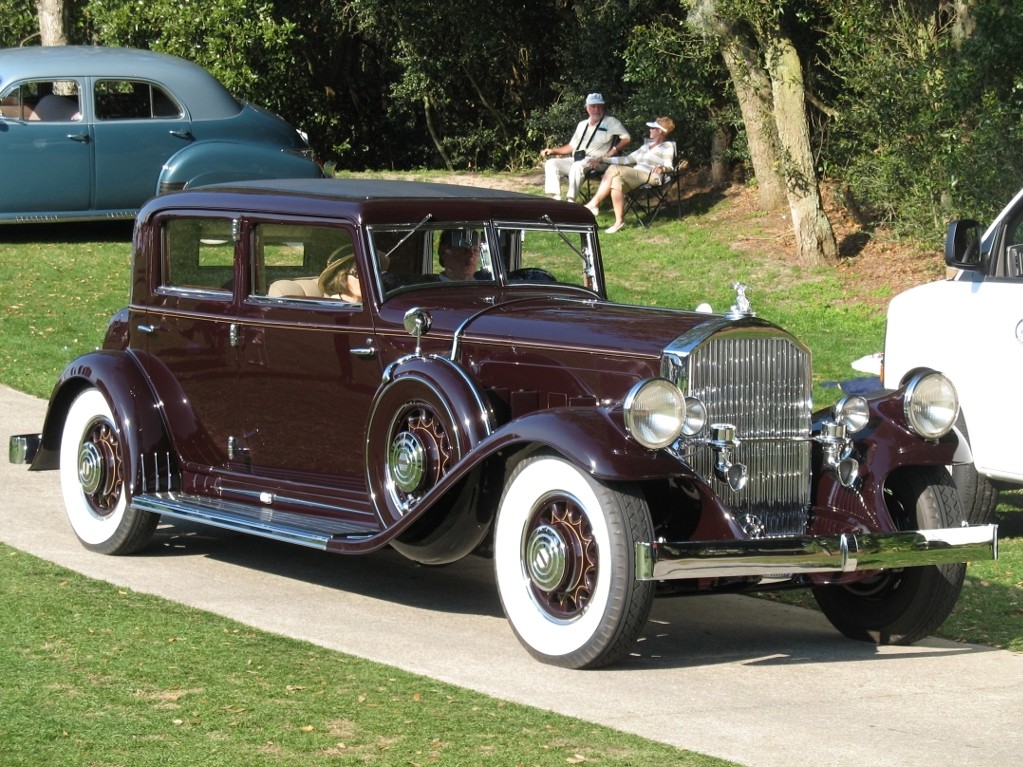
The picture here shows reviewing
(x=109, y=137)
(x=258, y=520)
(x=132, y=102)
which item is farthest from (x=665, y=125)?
(x=258, y=520)

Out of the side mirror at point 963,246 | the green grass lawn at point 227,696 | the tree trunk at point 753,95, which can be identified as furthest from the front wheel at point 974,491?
the tree trunk at point 753,95

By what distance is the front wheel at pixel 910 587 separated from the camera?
6.13 m

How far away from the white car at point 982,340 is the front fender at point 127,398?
12.4ft

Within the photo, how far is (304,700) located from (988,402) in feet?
13.9

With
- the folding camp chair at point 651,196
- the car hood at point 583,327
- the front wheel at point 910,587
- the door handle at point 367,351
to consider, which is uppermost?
the folding camp chair at point 651,196

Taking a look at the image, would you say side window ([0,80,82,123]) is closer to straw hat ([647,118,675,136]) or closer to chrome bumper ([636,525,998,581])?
straw hat ([647,118,675,136])

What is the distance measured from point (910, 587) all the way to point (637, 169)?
12.1 m

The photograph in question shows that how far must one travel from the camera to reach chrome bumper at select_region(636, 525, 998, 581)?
5.34 meters

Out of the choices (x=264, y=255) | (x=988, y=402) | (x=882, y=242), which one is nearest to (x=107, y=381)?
(x=264, y=255)

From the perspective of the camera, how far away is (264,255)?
7340mm

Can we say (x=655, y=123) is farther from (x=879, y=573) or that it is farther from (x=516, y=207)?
(x=879, y=573)

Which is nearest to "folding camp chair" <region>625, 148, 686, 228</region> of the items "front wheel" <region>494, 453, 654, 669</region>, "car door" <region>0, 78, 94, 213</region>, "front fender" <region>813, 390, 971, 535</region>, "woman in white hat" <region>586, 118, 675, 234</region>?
"woman in white hat" <region>586, 118, 675, 234</region>

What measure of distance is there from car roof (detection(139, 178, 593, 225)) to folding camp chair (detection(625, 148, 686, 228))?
10.7m

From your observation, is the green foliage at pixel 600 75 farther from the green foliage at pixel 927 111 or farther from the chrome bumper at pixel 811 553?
the chrome bumper at pixel 811 553
